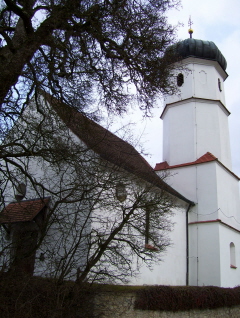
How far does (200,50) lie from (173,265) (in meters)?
11.1

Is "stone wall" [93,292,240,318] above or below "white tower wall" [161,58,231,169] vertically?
below

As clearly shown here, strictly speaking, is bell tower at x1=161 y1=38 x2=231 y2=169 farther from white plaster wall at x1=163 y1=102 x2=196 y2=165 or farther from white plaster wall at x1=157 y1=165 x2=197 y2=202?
white plaster wall at x1=157 y1=165 x2=197 y2=202

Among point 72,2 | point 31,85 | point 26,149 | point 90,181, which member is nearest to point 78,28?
point 72,2

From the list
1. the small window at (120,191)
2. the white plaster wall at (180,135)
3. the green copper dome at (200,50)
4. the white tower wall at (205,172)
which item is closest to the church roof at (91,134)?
the small window at (120,191)

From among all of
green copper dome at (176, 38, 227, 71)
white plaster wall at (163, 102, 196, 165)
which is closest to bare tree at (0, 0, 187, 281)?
white plaster wall at (163, 102, 196, 165)

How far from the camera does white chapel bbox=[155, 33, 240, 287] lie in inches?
569

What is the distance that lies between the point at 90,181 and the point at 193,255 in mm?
9052

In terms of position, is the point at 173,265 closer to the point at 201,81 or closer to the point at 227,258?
the point at 227,258

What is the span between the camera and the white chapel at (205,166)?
1446 cm

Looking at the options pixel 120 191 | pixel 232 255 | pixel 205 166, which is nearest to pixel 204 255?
pixel 232 255

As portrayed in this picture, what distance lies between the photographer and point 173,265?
541 inches

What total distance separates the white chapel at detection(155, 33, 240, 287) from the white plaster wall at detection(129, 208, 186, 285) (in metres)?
0.41

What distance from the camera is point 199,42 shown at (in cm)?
1762

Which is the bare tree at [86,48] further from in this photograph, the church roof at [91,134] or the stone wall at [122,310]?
the stone wall at [122,310]
